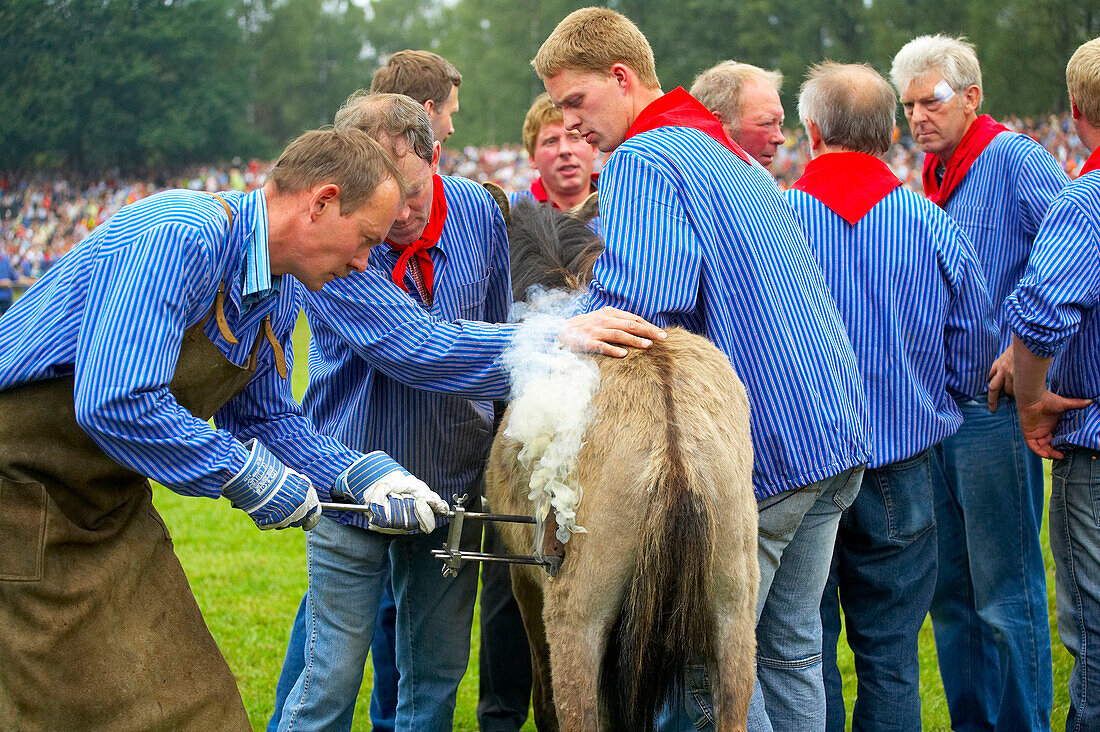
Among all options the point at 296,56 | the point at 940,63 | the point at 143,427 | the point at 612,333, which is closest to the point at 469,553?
the point at 612,333

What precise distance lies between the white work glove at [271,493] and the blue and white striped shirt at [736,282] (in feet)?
2.90

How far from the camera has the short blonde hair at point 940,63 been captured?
3943mm

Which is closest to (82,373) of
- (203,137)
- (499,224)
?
(499,224)

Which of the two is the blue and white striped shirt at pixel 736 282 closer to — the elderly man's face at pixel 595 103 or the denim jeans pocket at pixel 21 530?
the elderly man's face at pixel 595 103

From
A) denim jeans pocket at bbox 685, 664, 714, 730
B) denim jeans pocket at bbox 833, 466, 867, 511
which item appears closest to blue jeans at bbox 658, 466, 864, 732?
denim jeans pocket at bbox 833, 466, 867, 511

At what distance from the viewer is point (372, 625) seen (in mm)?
2873

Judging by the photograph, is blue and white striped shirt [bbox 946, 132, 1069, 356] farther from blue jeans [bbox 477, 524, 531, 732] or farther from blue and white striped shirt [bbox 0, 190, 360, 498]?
blue and white striped shirt [bbox 0, 190, 360, 498]

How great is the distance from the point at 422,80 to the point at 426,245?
4.14 ft

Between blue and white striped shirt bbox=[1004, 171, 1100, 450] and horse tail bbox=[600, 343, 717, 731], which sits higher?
blue and white striped shirt bbox=[1004, 171, 1100, 450]

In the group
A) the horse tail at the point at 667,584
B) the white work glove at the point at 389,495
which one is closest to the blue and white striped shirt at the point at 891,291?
the horse tail at the point at 667,584

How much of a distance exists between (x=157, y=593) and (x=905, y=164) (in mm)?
23812

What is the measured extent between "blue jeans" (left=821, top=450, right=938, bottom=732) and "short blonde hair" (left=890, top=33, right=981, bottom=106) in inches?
71.2

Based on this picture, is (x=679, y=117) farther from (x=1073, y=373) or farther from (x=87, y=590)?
(x=87, y=590)

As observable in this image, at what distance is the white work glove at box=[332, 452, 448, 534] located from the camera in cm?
241
